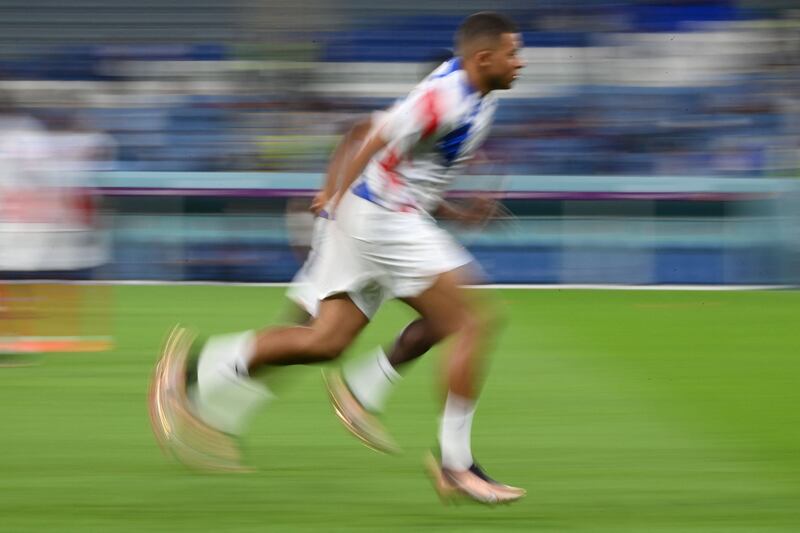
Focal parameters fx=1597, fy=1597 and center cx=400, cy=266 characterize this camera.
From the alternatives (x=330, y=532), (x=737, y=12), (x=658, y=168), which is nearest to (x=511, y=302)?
(x=658, y=168)

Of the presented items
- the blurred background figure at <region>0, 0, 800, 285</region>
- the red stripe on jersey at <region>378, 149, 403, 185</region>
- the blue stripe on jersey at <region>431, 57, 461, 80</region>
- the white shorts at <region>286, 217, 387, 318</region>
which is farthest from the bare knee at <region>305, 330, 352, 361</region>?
the blurred background figure at <region>0, 0, 800, 285</region>

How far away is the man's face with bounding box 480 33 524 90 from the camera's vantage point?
5090 millimetres

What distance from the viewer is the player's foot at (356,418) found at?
5727mm

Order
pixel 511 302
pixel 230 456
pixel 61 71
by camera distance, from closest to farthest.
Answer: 1. pixel 230 456
2. pixel 511 302
3. pixel 61 71

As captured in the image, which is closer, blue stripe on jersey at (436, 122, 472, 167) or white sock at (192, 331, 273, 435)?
blue stripe on jersey at (436, 122, 472, 167)

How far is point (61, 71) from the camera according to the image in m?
17.0

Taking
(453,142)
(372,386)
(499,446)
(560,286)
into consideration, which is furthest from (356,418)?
(560,286)

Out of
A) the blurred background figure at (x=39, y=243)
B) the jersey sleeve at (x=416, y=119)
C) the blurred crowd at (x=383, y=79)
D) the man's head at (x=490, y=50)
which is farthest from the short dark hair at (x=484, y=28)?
the blurred crowd at (x=383, y=79)

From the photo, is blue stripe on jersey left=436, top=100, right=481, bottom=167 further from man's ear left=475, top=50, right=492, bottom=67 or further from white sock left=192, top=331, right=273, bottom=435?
white sock left=192, top=331, right=273, bottom=435

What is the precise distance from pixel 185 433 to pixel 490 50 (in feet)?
5.63

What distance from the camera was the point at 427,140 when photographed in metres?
5.12

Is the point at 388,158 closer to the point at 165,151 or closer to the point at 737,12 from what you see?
the point at 165,151

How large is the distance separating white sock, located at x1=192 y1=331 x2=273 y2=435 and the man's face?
126 centimetres

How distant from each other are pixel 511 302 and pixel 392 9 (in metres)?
5.99
